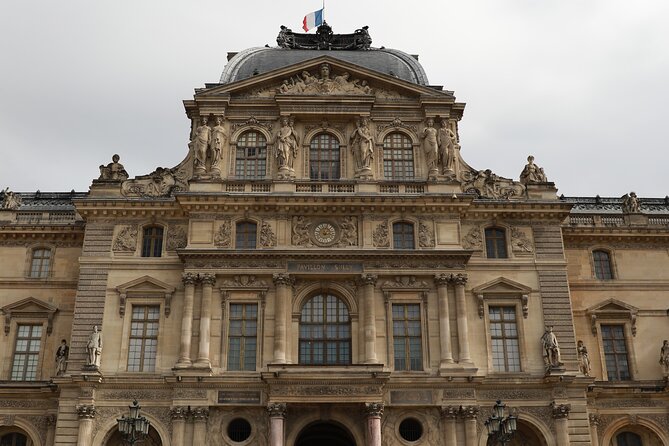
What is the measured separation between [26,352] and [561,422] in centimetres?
2536

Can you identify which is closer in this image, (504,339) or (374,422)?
(374,422)

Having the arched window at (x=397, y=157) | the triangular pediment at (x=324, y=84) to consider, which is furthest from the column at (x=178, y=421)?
the triangular pediment at (x=324, y=84)

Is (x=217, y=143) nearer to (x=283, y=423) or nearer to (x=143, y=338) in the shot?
(x=143, y=338)

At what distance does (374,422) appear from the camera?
33.0 metres

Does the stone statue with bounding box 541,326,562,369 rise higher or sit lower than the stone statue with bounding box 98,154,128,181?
lower

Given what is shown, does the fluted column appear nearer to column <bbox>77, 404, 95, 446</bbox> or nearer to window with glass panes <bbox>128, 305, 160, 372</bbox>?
window with glass panes <bbox>128, 305, 160, 372</bbox>

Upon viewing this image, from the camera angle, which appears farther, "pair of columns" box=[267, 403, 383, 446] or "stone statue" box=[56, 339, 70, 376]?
"stone statue" box=[56, 339, 70, 376]

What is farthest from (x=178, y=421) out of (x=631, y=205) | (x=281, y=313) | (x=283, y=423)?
(x=631, y=205)

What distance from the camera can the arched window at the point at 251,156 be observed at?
39281 millimetres

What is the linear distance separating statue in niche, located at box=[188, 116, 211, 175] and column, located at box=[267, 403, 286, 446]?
12045mm

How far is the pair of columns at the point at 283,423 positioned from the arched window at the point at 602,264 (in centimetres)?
1519

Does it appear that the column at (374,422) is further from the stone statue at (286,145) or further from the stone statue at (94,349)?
the stone statue at (286,145)

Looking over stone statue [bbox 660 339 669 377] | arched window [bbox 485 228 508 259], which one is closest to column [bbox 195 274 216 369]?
arched window [bbox 485 228 508 259]

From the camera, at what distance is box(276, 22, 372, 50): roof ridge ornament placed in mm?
46188
